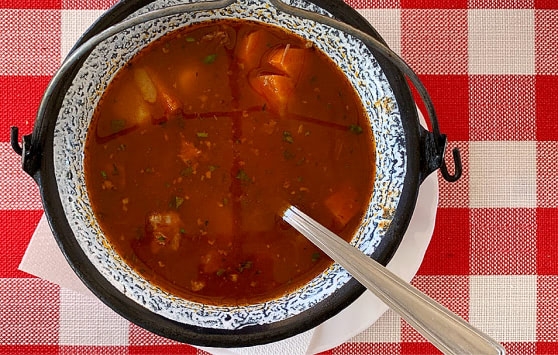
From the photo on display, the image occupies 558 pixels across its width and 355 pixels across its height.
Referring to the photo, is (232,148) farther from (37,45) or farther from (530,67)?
(530,67)

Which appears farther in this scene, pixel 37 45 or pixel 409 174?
pixel 37 45

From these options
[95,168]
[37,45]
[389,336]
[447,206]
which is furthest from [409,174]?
[37,45]

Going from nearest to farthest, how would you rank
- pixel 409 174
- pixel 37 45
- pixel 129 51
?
pixel 409 174
pixel 129 51
pixel 37 45

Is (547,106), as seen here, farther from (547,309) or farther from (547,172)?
(547,309)

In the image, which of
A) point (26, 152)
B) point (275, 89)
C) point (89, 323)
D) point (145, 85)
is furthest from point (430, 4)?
point (89, 323)

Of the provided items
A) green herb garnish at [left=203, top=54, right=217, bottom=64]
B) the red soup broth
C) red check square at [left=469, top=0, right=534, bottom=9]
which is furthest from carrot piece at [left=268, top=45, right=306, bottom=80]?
red check square at [left=469, top=0, right=534, bottom=9]

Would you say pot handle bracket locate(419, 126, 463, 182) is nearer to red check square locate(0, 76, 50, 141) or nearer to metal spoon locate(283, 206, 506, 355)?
metal spoon locate(283, 206, 506, 355)

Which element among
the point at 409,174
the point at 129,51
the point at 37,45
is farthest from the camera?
the point at 37,45
